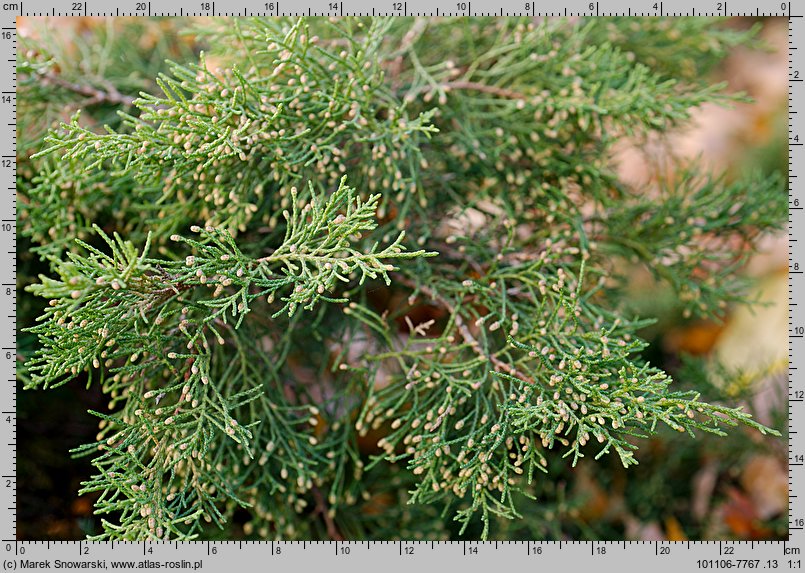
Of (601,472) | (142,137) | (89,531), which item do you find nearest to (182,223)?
(142,137)

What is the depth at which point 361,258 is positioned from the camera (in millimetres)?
600

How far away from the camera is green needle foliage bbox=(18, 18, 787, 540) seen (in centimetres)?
64

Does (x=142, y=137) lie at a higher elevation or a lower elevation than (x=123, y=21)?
lower

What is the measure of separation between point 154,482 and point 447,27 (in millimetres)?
676

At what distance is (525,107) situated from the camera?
89 centimetres

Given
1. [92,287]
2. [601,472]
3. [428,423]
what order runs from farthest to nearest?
[601,472], [428,423], [92,287]

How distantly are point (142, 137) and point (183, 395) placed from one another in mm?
244

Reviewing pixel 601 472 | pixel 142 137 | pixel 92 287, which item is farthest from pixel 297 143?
pixel 601 472

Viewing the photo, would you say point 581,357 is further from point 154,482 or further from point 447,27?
point 447,27

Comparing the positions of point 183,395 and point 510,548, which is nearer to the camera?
point 183,395

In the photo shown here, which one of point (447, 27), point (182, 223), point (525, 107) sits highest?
point (447, 27)

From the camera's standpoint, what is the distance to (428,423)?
72cm

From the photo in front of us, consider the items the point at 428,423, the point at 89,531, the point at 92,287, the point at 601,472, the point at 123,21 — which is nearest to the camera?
the point at 92,287

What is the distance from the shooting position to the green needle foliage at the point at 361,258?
64 cm
